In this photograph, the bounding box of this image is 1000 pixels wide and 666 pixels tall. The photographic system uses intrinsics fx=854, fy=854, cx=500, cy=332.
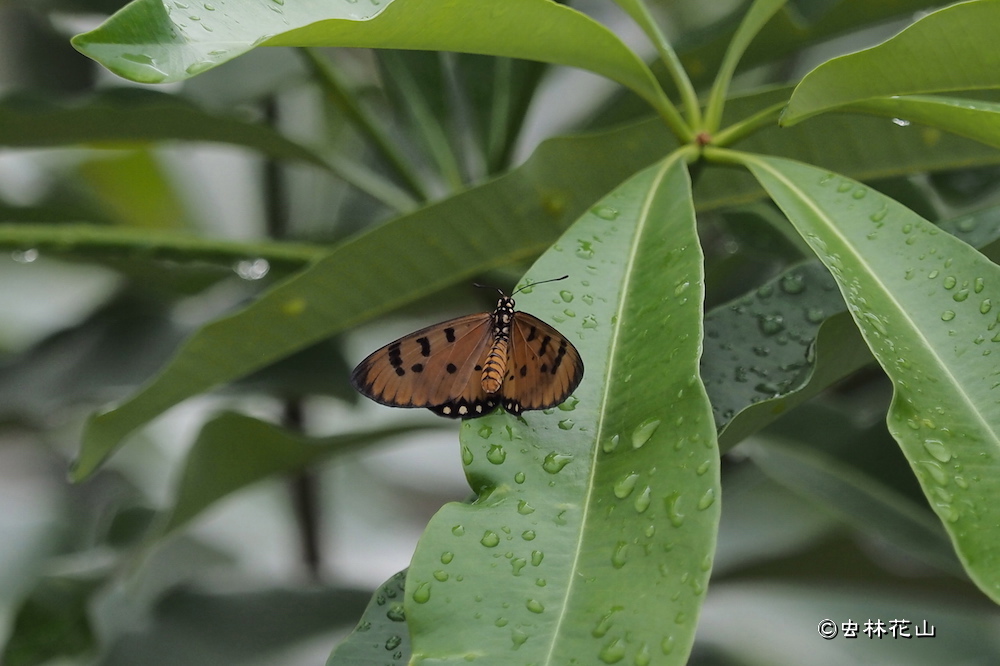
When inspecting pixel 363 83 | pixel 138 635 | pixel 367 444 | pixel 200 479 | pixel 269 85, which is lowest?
pixel 138 635

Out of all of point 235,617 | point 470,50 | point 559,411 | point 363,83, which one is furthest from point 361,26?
point 363,83

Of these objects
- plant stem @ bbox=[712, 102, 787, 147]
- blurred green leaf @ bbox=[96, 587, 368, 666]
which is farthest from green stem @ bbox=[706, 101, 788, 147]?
blurred green leaf @ bbox=[96, 587, 368, 666]

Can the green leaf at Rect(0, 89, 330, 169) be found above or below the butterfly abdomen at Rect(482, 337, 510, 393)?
above

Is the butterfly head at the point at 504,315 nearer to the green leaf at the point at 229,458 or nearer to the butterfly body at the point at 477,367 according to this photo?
the butterfly body at the point at 477,367

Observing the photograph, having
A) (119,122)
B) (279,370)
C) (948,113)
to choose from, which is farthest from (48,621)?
(948,113)

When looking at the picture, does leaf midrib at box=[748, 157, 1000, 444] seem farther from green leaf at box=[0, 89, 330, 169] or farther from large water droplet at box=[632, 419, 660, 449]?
green leaf at box=[0, 89, 330, 169]

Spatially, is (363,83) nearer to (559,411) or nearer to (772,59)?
(772,59)
